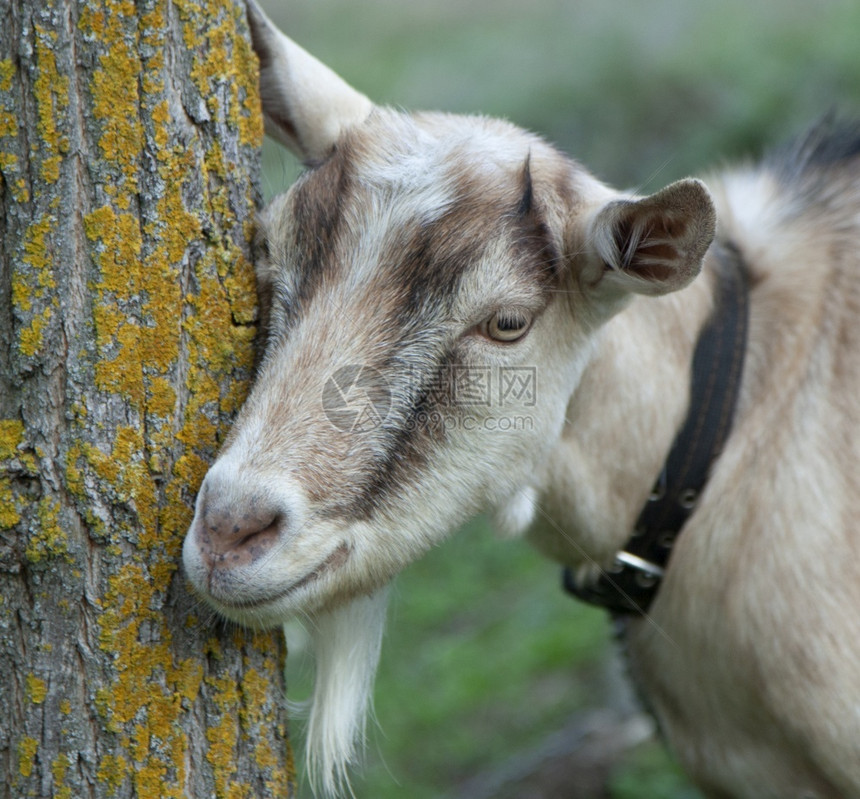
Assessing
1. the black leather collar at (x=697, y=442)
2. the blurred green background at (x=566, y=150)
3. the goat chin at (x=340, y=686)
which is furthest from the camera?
the blurred green background at (x=566, y=150)

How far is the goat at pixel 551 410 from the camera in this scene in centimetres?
215

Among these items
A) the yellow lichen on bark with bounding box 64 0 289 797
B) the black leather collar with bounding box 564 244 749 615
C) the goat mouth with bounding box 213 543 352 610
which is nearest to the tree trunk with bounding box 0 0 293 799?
the yellow lichen on bark with bounding box 64 0 289 797

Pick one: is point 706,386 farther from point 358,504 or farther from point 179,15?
point 179,15

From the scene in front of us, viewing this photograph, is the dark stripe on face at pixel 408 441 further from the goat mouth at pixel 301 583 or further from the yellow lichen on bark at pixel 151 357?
the yellow lichen on bark at pixel 151 357

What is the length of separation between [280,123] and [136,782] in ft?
5.75

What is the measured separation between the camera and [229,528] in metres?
1.96

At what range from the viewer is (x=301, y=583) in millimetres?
2102

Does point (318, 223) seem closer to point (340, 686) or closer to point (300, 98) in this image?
point (300, 98)

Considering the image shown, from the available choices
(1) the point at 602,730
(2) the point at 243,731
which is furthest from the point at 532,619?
(2) the point at 243,731

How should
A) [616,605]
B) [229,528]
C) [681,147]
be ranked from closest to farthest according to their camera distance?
[229,528] → [616,605] → [681,147]

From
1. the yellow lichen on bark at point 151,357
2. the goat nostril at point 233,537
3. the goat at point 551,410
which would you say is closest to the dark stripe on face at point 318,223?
the goat at point 551,410

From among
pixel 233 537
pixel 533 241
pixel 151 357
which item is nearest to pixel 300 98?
pixel 533 241

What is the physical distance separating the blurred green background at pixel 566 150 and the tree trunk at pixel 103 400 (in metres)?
0.70

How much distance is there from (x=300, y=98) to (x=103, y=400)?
108 cm
